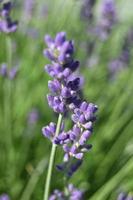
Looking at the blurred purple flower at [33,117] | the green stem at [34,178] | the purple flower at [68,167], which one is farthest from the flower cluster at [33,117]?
the purple flower at [68,167]

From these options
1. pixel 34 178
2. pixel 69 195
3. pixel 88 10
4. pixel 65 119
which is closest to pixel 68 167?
pixel 69 195

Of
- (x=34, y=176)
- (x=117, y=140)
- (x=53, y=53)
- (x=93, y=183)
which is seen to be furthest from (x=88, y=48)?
(x=53, y=53)

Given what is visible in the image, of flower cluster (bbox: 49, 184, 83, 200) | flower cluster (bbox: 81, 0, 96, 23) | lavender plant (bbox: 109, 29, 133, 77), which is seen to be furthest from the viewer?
lavender plant (bbox: 109, 29, 133, 77)

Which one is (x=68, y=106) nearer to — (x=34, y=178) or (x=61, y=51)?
(x=61, y=51)

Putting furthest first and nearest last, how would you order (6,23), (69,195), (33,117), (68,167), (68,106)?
(33,117), (6,23), (69,195), (68,167), (68,106)

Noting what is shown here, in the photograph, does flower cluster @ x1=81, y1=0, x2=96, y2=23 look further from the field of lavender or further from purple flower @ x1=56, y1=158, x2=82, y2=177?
purple flower @ x1=56, y1=158, x2=82, y2=177

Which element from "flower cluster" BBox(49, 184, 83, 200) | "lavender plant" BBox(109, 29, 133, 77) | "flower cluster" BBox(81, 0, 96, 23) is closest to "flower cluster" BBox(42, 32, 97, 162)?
"flower cluster" BBox(49, 184, 83, 200)

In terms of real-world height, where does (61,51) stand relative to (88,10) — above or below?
below

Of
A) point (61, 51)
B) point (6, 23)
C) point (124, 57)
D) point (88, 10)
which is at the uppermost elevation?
point (88, 10)
